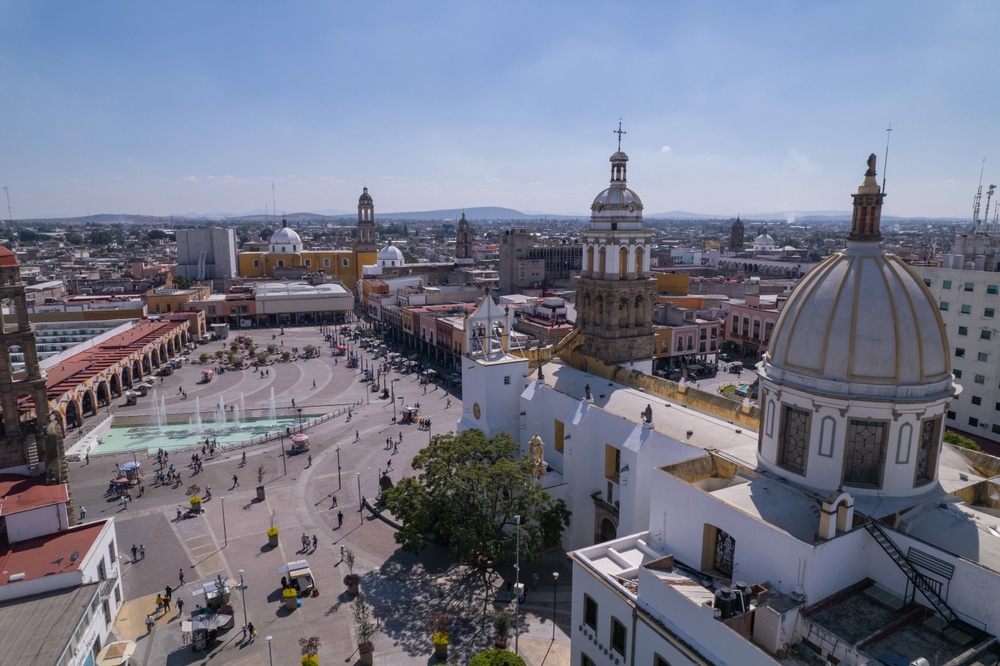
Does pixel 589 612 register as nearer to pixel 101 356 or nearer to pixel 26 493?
pixel 26 493

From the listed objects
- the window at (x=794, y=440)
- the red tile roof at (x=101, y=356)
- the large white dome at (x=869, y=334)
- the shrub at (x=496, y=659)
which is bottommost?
the shrub at (x=496, y=659)

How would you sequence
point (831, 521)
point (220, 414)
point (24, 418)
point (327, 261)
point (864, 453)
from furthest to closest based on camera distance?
point (327, 261), point (220, 414), point (24, 418), point (864, 453), point (831, 521)

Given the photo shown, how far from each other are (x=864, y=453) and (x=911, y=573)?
11.5 ft

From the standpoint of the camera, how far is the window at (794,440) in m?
18.3

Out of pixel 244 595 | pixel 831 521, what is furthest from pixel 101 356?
pixel 831 521

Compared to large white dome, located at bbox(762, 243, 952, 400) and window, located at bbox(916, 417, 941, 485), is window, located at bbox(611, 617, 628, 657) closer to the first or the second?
large white dome, located at bbox(762, 243, 952, 400)

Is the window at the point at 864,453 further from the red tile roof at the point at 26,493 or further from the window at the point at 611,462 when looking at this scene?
the red tile roof at the point at 26,493

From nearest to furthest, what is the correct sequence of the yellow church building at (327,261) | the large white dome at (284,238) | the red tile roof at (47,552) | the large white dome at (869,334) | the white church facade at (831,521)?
the white church facade at (831,521) < the large white dome at (869,334) < the red tile roof at (47,552) < the yellow church building at (327,261) < the large white dome at (284,238)

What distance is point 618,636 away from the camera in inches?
704

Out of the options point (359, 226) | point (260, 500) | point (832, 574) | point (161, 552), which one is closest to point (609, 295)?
point (832, 574)

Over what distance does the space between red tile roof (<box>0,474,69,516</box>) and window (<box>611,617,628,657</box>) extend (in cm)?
2235

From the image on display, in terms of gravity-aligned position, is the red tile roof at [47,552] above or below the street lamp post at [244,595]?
above

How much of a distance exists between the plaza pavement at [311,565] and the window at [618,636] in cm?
445

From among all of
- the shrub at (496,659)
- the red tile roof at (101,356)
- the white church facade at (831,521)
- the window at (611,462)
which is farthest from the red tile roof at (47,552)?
the red tile roof at (101,356)
